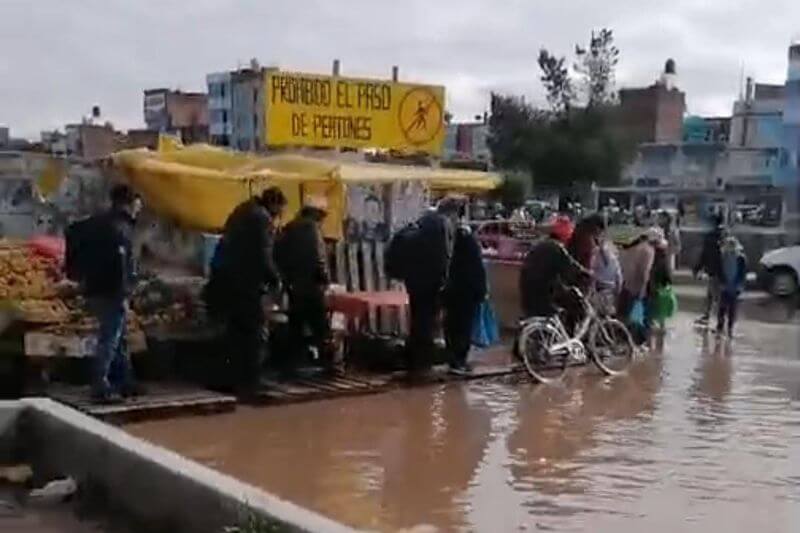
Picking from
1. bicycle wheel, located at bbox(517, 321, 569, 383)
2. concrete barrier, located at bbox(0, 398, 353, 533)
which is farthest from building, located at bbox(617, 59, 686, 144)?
concrete barrier, located at bbox(0, 398, 353, 533)

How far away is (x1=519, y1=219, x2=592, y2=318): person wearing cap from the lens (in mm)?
12516

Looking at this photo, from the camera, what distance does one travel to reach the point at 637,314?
51.1 ft

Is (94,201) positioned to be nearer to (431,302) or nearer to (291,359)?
(291,359)

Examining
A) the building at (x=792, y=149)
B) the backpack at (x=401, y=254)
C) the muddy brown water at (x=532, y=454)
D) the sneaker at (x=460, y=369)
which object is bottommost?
the muddy brown water at (x=532, y=454)

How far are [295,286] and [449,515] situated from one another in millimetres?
4452

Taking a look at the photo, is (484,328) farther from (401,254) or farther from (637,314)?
(637,314)

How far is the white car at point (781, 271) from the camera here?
24511mm

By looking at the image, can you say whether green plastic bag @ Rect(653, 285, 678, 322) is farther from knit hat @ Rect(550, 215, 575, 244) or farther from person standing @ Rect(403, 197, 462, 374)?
person standing @ Rect(403, 197, 462, 374)

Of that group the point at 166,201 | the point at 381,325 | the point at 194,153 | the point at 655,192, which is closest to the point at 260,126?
the point at 194,153

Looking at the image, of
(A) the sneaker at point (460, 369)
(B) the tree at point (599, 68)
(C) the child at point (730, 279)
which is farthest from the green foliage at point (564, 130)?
(A) the sneaker at point (460, 369)

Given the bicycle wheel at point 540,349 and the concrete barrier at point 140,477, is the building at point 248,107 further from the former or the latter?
the concrete barrier at point 140,477

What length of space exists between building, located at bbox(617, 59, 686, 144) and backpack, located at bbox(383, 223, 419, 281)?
1499 inches

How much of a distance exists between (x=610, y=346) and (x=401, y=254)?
2.94m

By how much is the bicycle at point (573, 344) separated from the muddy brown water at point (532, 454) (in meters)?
0.25
